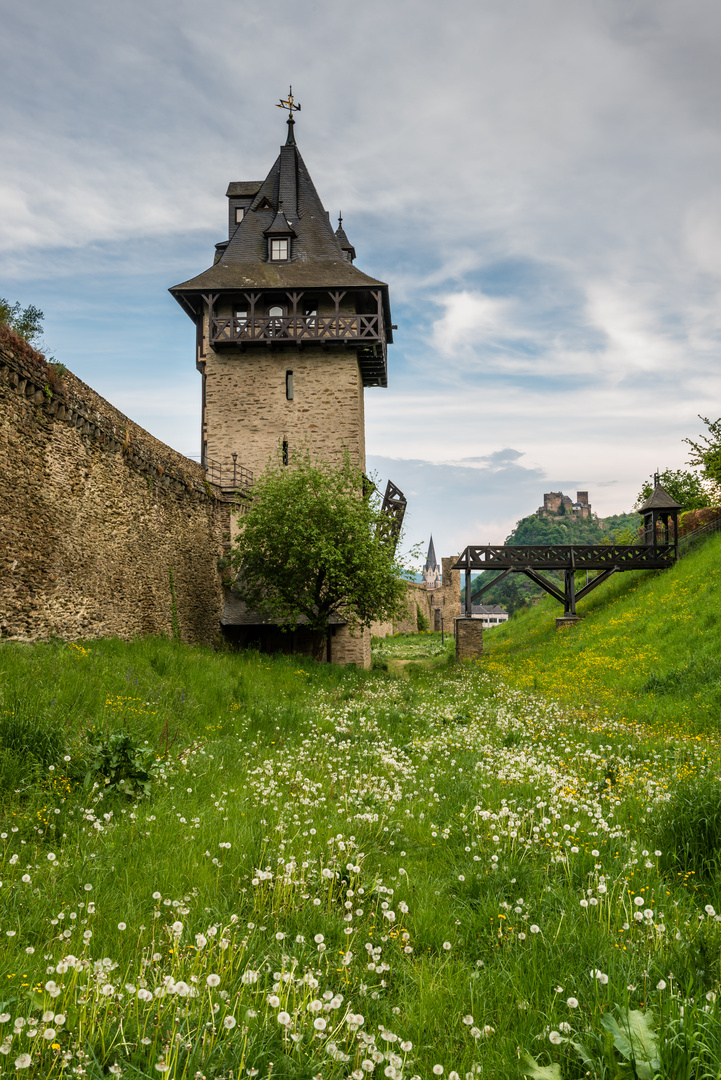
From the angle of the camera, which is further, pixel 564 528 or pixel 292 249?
pixel 564 528

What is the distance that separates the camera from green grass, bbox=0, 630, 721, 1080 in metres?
2.46

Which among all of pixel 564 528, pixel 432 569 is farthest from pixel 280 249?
pixel 432 569

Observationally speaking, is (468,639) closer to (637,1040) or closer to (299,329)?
(299,329)

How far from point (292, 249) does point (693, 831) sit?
94.0 feet

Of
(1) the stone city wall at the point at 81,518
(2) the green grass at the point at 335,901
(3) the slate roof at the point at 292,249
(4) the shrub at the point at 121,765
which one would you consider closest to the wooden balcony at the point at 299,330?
(3) the slate roof at the point at 292,249

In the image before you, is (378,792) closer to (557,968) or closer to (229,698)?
(557,968)

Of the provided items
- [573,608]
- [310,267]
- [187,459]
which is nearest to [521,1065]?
[187,459]

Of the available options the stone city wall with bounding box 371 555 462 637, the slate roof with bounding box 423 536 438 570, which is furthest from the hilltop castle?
the stone city wall with bounding box 371 555 462 637

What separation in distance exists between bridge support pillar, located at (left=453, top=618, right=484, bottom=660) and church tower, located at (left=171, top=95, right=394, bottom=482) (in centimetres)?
816

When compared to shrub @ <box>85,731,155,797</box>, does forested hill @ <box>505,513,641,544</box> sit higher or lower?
higher

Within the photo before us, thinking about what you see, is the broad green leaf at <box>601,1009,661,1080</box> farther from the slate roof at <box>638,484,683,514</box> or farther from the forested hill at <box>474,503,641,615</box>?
the forested hill at <box>474,503,641,615</box>

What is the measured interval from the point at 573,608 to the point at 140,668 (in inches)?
755

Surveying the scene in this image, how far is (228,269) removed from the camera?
1071 inches

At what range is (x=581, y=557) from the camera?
2552 centimetres
